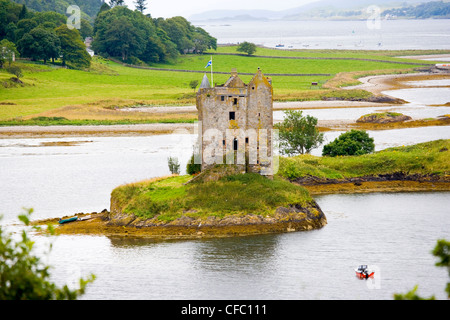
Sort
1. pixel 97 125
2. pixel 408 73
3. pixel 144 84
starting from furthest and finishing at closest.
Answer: pixel 408 73 → pixel 144 84 → pixel 97 125

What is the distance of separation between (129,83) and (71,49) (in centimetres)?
1891

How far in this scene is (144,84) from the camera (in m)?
157

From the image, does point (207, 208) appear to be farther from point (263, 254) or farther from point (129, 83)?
point (129, 83)

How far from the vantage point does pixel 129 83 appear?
514 ft

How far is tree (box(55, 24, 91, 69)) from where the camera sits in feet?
531

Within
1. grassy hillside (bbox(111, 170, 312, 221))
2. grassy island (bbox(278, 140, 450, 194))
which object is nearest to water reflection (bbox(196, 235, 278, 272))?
grassy hillside (bbox(111, 170, 312, 221))

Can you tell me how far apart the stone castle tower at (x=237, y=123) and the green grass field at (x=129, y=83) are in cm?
6304

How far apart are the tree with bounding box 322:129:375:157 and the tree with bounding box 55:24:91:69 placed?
10132 centimetres

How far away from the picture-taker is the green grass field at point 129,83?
414ft

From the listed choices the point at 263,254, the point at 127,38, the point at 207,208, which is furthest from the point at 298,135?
the point at 127,38

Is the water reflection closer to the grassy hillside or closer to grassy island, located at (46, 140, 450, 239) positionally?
grassy island, located at (46, 140, 450, 239)
